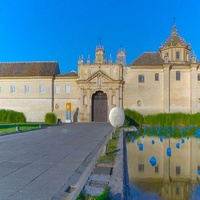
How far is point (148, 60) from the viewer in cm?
4306

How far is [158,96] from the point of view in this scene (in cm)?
4116

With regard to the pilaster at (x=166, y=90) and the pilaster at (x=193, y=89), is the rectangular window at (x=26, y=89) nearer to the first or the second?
the pilaster at (x=166, y=90)

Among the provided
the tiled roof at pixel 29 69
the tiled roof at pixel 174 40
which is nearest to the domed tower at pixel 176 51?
the tiled roof at pixel 174 40

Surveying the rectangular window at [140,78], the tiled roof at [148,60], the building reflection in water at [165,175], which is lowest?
the building reflection in water at [165,175]

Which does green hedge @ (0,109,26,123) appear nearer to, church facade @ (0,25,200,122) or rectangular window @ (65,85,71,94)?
church facade @ (0,25,200,122)

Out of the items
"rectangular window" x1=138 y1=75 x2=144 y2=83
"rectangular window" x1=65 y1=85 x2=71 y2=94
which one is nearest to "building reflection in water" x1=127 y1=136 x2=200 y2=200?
"rectangular window" x1=138 y1=75 x2=144 y2=83

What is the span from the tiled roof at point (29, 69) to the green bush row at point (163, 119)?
1348cm

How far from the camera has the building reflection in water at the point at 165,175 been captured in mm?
7809

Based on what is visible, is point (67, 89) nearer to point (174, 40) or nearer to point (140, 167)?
point (174, 40)

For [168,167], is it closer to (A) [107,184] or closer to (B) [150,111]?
(A) [107,184]

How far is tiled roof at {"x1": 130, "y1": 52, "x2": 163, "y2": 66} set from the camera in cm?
4182

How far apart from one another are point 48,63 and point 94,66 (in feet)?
28.0

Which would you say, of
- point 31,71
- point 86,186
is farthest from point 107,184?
point 31,71

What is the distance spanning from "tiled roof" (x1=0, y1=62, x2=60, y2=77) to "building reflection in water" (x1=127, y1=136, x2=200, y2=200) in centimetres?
2993
